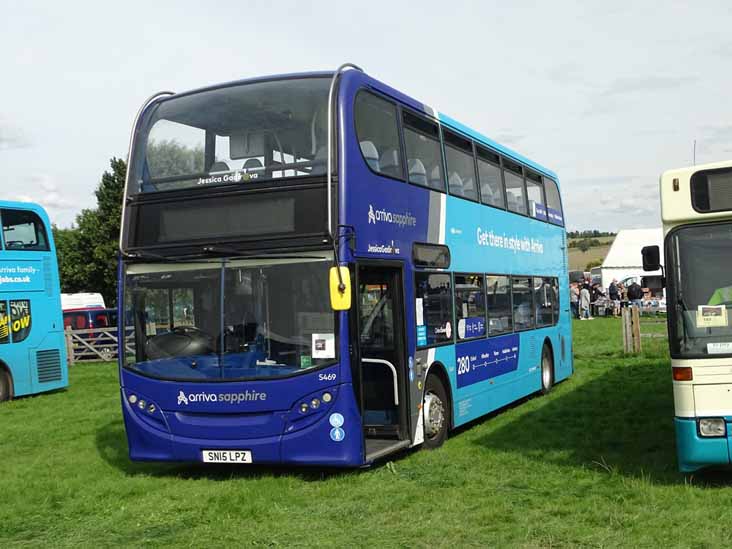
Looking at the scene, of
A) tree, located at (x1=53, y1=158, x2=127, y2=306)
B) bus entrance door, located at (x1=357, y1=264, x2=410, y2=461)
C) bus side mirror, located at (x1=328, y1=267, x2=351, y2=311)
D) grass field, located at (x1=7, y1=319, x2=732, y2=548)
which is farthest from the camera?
tree, located at (x1=53, y1=158, x2=127, y2=306)

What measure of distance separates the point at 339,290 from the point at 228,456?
1.96 metres

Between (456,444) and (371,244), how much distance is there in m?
3.01

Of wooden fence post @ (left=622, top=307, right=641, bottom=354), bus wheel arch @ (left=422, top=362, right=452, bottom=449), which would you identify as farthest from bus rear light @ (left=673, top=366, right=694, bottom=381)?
wooden fence post @ (left=622, top=307, right=641, bottom=354)

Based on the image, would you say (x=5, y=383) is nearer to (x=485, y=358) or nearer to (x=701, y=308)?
(x=485, y=358)

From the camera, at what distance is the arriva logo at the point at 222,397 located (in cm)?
903

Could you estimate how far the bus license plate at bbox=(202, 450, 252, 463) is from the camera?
29.8 feet

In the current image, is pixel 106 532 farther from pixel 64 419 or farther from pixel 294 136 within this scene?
pixel 64 419

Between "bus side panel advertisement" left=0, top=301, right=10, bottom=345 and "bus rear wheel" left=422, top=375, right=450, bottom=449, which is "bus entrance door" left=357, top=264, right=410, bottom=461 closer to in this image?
"bus rear wheel" left=422, top=375, right=450, bottom=449

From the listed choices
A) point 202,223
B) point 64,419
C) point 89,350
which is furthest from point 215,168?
point 89,350

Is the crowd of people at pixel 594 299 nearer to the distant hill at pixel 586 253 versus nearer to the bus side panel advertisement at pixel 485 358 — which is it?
the bus side panel advertisement at pixel 485 358

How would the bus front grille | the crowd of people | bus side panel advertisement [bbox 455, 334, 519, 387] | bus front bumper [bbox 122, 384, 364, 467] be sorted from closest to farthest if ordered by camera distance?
bus front bumper [bbox 122, 384, 364, 467]
bus side panel advertisement [bbox 455, 334, 519, 387]
the bus front grille
the crowd of people

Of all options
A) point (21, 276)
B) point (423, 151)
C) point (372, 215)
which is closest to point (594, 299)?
point (21, 276)

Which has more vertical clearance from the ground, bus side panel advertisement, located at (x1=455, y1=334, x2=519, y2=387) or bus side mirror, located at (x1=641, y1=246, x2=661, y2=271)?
bus side mirror, located at (x1=641, y1=246, x2=661, y2=271)

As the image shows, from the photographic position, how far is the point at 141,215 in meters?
9.74
